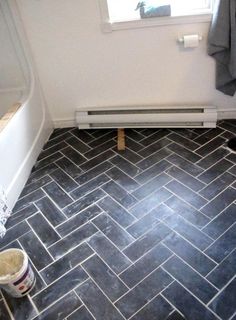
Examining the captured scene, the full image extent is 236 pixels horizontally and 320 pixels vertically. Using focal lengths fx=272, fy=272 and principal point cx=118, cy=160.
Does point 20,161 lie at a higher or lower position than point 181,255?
higher

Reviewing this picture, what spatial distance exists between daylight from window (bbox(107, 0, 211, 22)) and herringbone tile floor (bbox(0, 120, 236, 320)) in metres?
0.90

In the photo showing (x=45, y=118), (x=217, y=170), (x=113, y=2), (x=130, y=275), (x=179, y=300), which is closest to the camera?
(x=179, y=300)

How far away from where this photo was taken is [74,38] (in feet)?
6.91

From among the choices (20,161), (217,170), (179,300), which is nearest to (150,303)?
(179,300)

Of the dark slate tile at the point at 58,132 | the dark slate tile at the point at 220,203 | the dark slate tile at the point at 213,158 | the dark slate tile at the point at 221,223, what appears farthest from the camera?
the dark slate tile at the point at 58,132

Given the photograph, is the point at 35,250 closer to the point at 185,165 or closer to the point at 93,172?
the point at 93,172

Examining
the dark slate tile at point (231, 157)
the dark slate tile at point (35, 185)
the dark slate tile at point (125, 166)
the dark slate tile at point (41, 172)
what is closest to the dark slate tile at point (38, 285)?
the dark slate tile at point (35, 185)

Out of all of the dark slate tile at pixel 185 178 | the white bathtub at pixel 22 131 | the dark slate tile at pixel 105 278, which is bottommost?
the dark slate tile at pixel 105 278

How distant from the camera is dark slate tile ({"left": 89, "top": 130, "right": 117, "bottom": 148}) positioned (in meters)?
2.31

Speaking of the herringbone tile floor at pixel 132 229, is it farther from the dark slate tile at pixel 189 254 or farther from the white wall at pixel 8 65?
the white wall at pixel 8 65

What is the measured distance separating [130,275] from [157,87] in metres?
1.52

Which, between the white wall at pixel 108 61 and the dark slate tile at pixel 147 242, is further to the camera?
the white wall at pixel 108 61

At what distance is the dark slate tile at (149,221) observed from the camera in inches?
61.7

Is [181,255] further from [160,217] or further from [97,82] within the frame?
[97,82]
